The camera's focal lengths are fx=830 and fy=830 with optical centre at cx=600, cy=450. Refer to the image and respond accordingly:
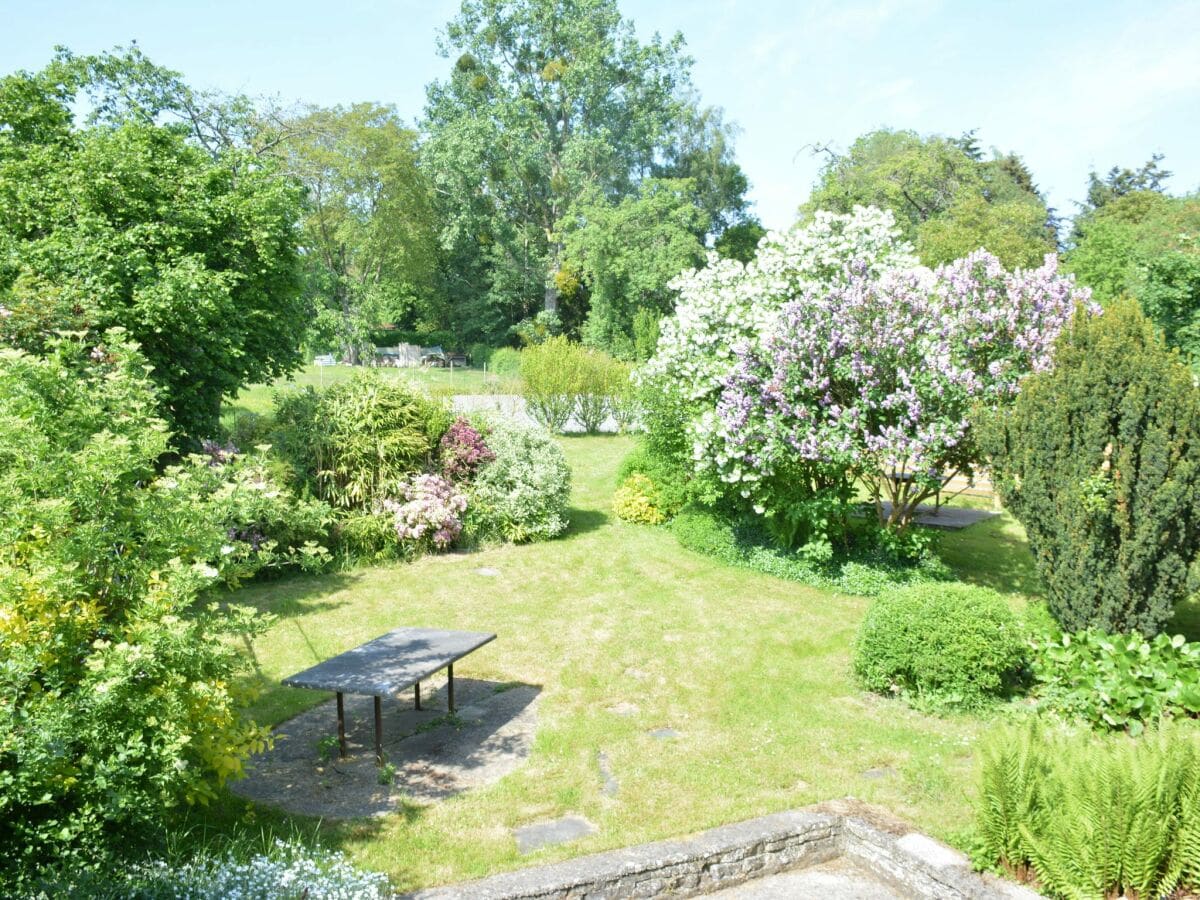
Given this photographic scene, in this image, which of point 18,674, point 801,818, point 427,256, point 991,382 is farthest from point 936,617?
point 427,256

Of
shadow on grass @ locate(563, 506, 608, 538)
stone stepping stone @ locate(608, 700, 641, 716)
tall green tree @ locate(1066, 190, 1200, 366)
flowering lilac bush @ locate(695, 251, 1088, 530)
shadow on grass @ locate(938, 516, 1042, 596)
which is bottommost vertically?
stone stepping stone @ locate(608, 700, 641, 716)

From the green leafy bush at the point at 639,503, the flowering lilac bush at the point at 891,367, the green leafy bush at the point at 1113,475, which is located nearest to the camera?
the green leafy bush at the point at 1113,475

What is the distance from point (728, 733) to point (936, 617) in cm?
203

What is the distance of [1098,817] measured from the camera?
4.11m

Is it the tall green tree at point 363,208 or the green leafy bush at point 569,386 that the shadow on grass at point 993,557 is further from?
the tall green tree at point 363,208

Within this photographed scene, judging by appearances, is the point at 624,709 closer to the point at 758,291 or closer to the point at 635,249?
the point at 758,291

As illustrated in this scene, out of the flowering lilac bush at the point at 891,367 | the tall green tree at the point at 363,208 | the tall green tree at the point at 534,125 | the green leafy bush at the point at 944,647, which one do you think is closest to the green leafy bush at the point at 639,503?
the flowering lilac bush at the point at 891,367

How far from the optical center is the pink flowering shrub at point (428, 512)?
11.0m

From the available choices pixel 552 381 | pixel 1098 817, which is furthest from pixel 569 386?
pixel 1098 817

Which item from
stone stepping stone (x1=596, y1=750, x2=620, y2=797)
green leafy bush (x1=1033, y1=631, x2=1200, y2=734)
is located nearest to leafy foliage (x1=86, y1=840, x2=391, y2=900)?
stone stepping stone (x1=596, y1=750, x2=620, y2=797)

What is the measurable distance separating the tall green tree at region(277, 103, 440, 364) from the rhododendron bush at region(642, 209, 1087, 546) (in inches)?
1082

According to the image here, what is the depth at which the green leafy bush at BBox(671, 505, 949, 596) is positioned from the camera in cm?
1001

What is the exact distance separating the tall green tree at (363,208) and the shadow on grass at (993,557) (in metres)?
27.9

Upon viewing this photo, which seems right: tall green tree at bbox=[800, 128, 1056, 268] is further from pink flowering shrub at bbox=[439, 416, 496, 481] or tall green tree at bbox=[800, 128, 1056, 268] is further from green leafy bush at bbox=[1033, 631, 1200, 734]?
green leafy bush at bbox=[1033, 631, 1200, 734]
